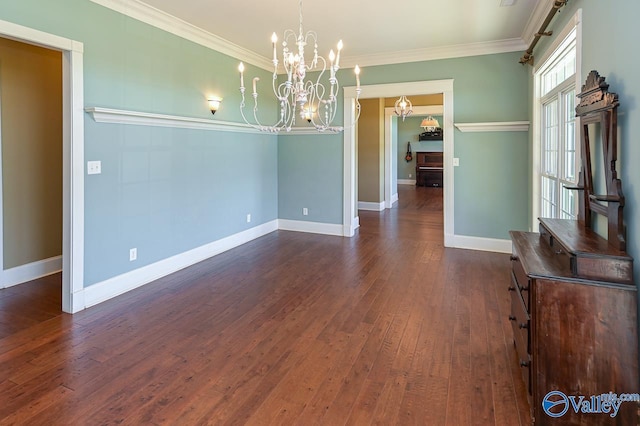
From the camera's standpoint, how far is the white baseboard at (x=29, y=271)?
13.3ft

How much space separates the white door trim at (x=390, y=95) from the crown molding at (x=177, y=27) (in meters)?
1.71

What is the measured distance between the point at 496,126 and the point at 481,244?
1677 mm

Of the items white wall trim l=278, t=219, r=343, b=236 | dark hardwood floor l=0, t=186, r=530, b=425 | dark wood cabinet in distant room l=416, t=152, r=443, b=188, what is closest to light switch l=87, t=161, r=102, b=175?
dark hardwood floor l=0, t=186, r=530, b=425

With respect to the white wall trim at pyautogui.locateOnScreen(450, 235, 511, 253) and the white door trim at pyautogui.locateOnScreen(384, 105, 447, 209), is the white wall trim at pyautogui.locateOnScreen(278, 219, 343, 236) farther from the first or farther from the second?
the white door trim at pyautogui.locateOnScreen(384, 105, 447, 209)

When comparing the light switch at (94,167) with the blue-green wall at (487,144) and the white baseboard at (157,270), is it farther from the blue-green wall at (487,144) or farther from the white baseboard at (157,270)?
the blue-green wall at (487,144)

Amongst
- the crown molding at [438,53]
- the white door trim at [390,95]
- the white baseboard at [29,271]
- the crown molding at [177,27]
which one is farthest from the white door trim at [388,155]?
the white baseboard at [29,271]

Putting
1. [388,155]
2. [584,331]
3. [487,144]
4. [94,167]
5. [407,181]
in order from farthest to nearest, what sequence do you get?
[407,181]
[388,155]
[487,144]
[94,167]
[584,331]

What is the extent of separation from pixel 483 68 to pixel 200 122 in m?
3.90

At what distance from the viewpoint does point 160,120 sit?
422 cm

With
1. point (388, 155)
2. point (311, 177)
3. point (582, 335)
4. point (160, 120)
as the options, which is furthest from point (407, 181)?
point (582, 335)

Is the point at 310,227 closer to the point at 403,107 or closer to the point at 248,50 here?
the point at 248,50

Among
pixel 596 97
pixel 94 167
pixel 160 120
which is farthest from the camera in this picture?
pixel 160 120

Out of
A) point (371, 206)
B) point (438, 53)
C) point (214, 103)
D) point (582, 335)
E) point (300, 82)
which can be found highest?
point (438, 53)

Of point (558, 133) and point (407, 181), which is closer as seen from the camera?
point (558, 133)
